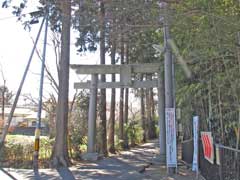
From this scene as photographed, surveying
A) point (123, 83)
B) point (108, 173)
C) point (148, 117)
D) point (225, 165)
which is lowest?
point (108, 173)

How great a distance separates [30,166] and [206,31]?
11890mm

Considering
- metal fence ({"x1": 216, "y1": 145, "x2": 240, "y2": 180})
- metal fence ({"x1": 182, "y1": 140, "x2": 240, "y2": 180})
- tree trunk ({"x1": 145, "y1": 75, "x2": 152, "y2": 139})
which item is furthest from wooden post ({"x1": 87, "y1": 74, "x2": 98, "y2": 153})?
tree trunk ({"x1": 145, "y1": 75, "x2": 152, "y2": 139})

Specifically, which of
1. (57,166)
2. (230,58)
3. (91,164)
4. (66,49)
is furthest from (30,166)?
(230,58)

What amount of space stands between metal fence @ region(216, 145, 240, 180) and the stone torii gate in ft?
29.2

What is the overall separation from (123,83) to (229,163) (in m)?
11.0

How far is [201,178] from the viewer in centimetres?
1173

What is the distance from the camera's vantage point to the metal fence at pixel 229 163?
7.53 m

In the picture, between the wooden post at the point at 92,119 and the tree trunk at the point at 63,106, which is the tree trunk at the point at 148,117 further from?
the tree trunk at the point at 63,106

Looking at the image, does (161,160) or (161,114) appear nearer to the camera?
(161,160)

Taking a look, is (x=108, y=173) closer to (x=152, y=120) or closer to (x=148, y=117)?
(x=148, y=117)

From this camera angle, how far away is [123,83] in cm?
1872

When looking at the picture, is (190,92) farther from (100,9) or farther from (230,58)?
(100,9)

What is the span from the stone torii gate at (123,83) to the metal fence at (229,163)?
29.2ft

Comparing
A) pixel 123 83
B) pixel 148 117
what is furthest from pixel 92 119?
pixel 148 117
